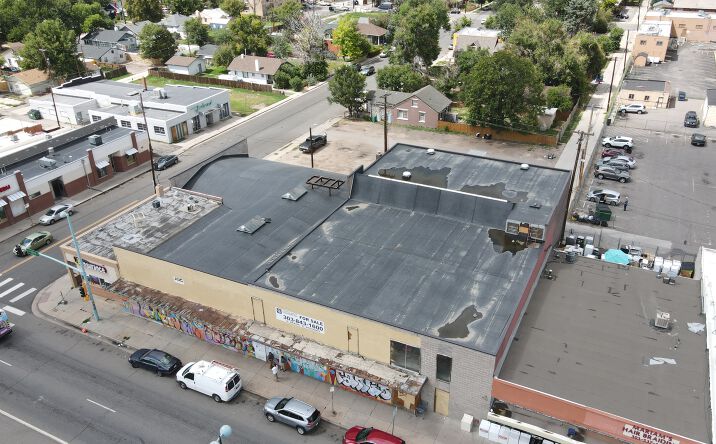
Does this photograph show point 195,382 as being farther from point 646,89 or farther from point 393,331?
point 646,89

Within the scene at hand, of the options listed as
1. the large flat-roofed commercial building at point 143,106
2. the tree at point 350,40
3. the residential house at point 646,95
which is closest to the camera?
the large flat-roofed commercial building at point 143,106

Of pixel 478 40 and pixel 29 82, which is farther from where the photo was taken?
pixel 478 40

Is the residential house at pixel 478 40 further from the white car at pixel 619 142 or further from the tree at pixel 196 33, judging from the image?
the tree at pixel 196 33

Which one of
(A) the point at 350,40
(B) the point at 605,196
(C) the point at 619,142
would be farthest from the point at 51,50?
(B) the point at 605,196

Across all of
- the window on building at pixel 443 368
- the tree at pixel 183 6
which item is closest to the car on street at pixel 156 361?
the window on building at pixel 443 368

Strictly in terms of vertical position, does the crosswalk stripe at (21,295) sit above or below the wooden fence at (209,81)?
below

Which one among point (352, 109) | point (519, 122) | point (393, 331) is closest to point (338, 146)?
point (352, 109)

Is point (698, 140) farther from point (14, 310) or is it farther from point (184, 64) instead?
point (184, 64)
